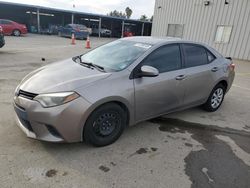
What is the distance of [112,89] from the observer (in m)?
3.03

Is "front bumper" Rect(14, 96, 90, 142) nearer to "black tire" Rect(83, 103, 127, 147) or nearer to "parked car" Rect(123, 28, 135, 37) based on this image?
"black tire" Rect(83, 103, 127, 147)

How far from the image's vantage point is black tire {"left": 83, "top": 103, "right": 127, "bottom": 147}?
2.99 metres

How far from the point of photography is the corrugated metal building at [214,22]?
576 inches

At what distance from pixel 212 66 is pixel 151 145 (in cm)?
217

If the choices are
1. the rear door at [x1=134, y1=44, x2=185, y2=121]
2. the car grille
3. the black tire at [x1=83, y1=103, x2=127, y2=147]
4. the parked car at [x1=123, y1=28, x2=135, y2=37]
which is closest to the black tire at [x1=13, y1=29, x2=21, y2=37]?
the parked car at [x1=123, y1=28, x2=135, y2=37]

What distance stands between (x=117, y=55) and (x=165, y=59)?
794mm

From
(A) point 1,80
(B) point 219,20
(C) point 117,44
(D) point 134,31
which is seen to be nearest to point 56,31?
(D) point 134,31

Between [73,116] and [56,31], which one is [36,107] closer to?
[73,116]

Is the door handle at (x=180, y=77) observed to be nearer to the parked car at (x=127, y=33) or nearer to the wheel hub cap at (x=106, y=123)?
the wheel hub cap at (x=106, y=123)


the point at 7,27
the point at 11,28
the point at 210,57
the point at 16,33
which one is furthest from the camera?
the point at 16,33

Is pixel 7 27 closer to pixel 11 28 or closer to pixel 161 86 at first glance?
pixel 11 28

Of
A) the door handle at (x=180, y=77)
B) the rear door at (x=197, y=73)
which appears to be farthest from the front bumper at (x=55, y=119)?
the rear door at (x=197, y=73)

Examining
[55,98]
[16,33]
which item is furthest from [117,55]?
[16,33]

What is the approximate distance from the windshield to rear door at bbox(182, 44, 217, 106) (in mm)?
908
